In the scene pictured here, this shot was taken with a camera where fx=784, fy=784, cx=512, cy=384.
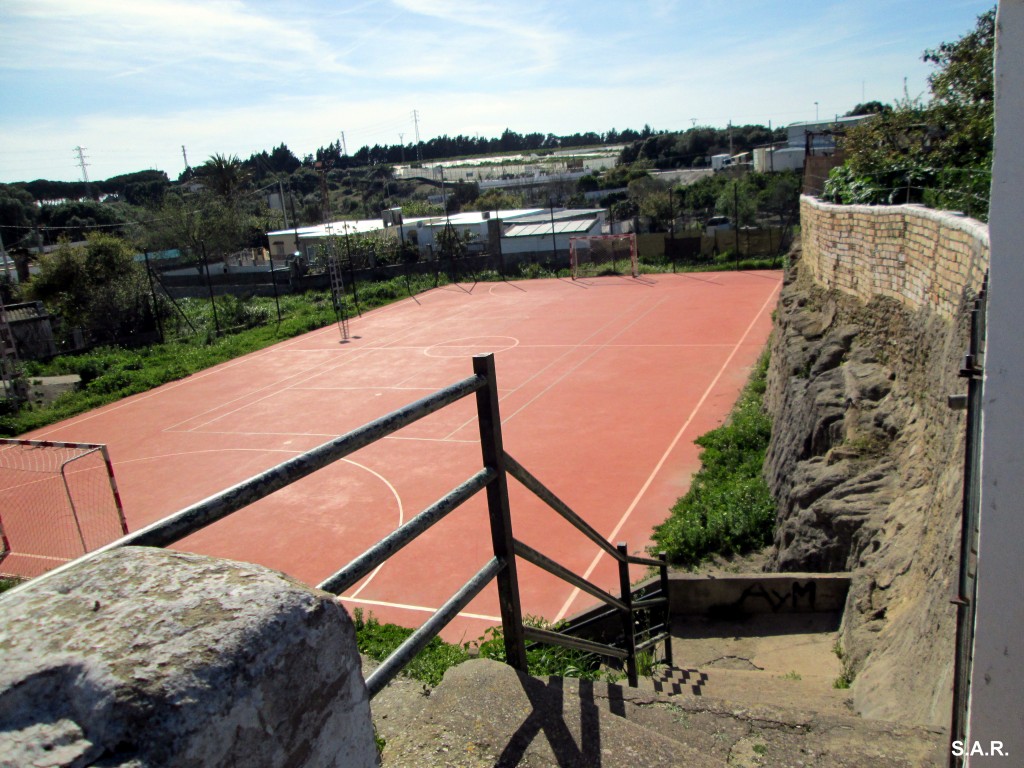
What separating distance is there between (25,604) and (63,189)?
107 metres

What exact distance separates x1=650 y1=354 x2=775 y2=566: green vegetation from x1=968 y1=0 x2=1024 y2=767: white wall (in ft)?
21.0

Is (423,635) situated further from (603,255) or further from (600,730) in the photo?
(603,255)

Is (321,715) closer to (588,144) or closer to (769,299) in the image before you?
(769,299)

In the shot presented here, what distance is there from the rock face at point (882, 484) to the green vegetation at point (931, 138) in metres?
1.79

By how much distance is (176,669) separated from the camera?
1170mm

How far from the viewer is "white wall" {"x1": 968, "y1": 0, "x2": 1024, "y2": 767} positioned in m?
2.60

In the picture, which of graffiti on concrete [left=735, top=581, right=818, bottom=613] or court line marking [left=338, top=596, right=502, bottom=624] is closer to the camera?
graffiti on concrete [left=735, top=581, right=818, bottom=613]

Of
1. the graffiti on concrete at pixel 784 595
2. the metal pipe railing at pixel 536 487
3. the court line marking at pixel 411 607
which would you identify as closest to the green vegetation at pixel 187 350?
the court line marking at pixel 411 607

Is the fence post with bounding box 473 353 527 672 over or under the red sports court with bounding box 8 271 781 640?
Result: over

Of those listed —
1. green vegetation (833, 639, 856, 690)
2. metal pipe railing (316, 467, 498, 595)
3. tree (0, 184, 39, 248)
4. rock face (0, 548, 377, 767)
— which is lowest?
green vegetation (833, 639, 856, 690)

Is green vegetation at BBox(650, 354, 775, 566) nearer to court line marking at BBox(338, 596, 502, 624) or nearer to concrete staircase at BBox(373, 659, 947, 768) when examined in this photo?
court line marking at BBox(338, 596, 502, 624)

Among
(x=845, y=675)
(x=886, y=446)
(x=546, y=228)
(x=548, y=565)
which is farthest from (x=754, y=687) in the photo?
(x=546, y=228)

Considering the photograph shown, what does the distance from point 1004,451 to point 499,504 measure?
1.76 meters

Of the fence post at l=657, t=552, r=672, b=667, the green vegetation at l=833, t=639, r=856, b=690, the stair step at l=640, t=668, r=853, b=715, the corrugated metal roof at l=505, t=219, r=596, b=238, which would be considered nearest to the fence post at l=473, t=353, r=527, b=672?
the stair step at l=640, t=668, r=853, b=715
